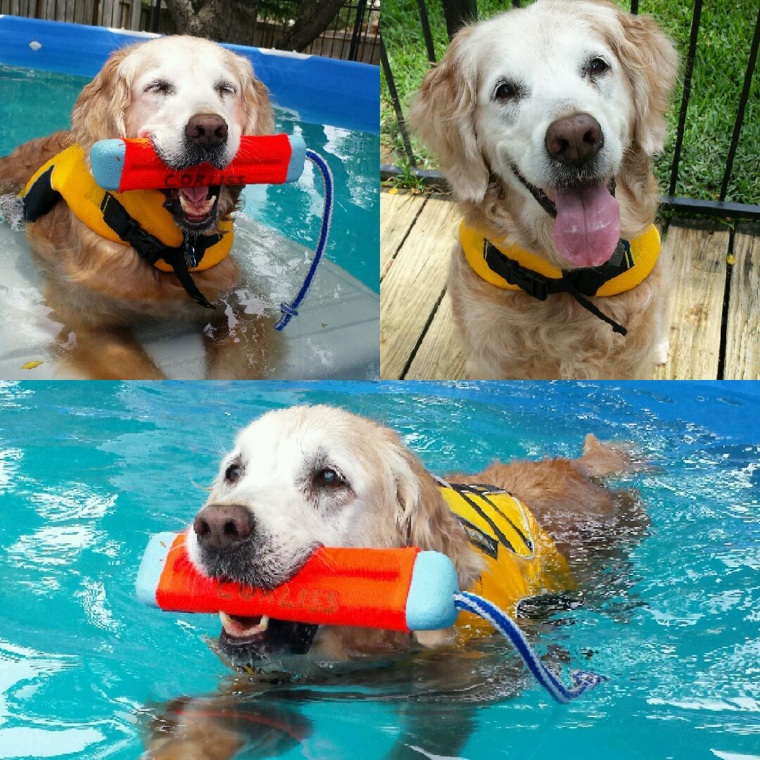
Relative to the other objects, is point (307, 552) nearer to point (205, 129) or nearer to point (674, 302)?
point (205, 129)

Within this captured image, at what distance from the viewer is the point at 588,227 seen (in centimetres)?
334

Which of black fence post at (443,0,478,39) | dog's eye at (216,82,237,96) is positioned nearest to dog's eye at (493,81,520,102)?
dog's eye at (216,82,237,96)

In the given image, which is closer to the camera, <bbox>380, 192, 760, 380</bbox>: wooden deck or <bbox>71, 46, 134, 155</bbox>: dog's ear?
<bbox>71, 46, 134, 155</bbox>: dog's ear

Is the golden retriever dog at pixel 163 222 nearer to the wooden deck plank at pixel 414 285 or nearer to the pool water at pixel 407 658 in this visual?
the pool water at pixel 407 658

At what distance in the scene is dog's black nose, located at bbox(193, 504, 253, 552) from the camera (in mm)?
1954

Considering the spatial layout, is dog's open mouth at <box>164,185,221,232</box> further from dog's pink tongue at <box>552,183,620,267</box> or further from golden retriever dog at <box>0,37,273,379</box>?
dog's pink tongue at <box>552,183,620,267</box>

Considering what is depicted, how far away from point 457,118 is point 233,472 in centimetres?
176

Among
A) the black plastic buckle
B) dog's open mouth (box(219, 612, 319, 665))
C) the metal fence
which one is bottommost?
dog's open mouth (box(219, 612, 319, 665))

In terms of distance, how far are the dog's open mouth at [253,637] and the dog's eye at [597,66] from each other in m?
2.02

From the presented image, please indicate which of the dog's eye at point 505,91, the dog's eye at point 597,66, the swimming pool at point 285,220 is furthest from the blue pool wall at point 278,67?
the dog's eye at point 597,66

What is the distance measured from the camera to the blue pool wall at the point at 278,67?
6.14 metres

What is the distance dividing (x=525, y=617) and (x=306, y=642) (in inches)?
29.0

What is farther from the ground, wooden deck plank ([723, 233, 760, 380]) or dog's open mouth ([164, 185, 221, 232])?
dog's open mouth ([164, 185, 221, 232])

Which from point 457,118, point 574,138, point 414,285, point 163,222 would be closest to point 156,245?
point 163,222
